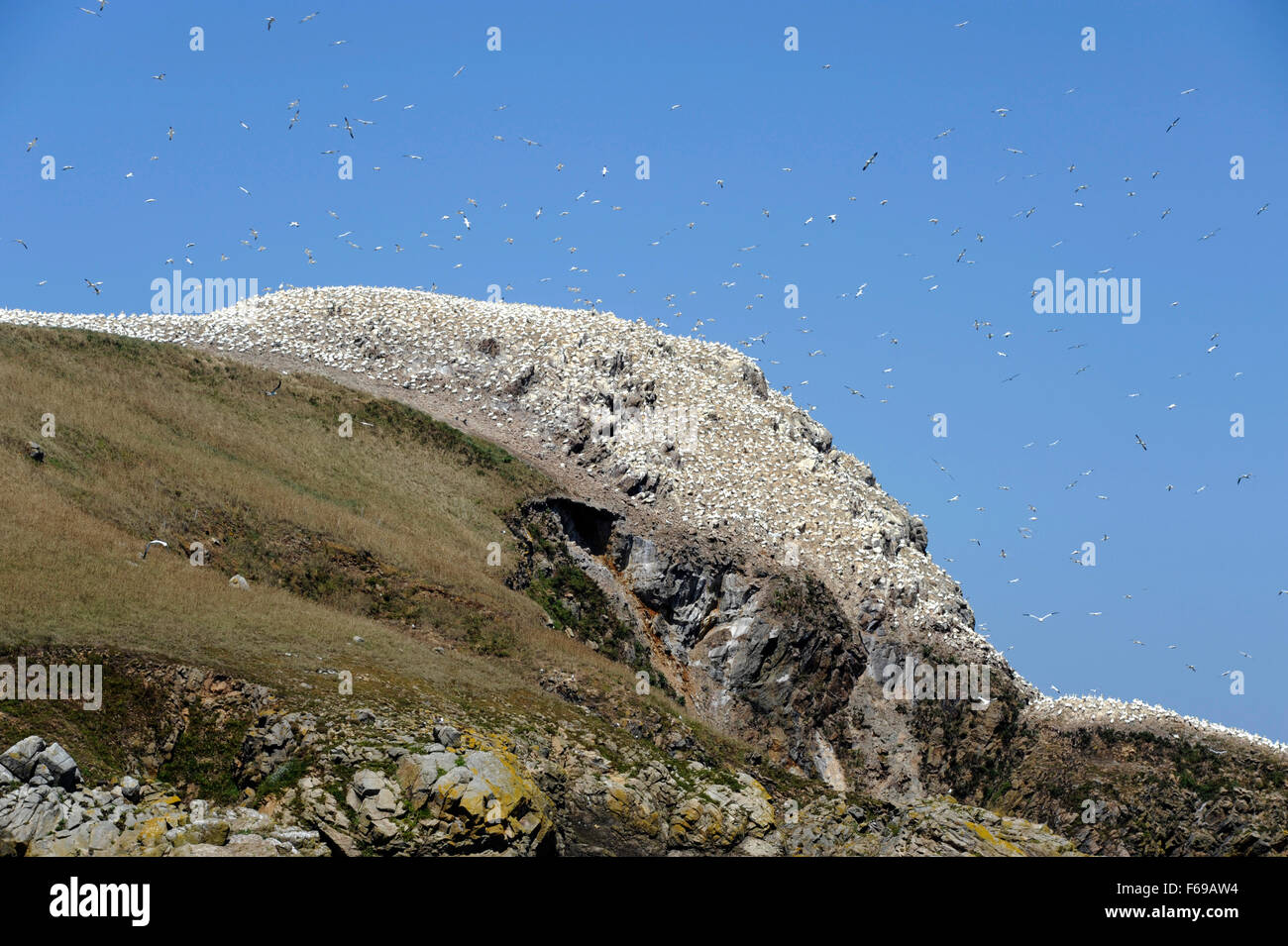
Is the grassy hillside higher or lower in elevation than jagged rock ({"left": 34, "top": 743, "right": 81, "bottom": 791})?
higher

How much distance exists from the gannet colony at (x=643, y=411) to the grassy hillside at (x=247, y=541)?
7101 mm

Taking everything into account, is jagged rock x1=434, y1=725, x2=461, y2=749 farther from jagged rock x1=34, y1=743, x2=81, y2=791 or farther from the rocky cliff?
the rocky cliff

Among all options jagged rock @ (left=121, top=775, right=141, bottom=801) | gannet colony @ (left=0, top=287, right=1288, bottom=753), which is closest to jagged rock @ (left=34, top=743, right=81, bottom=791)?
jagged rock @ (left=121, top=775, right=141, bottom=801)

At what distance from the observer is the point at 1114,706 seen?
6544 centimetres

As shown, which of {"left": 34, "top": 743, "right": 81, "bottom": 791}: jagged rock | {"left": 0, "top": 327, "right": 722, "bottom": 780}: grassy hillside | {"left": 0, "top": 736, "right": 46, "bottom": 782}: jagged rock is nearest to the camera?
{"left": 0, "top": 736, "right": 46, "bottom": 782}: jagged rock

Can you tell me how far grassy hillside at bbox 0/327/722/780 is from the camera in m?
36.2

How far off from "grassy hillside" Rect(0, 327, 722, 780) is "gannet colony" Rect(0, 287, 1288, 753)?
23.3 ft

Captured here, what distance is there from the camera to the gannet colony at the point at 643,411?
74250mm

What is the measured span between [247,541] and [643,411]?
36268 millimetres

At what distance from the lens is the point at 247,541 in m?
51.7

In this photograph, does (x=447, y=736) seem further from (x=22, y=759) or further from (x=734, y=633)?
(x=734, y=633)

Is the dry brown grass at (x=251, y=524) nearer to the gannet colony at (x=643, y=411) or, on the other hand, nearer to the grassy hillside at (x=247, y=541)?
the grassy hillside at (x=247, y=541)

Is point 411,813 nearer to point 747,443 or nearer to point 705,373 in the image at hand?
point 747,443

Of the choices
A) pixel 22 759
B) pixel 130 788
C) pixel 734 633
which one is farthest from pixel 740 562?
pixel 22 759
